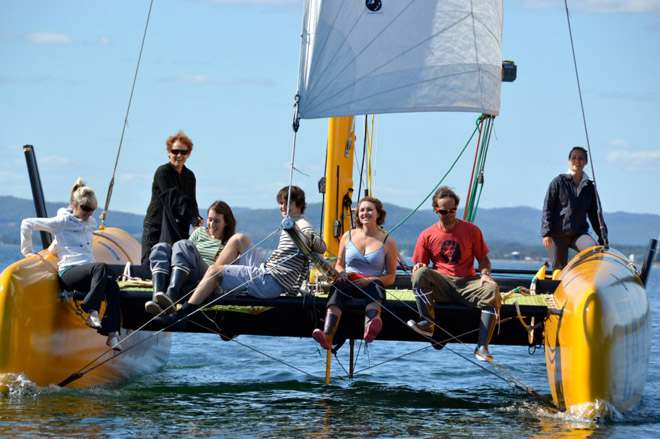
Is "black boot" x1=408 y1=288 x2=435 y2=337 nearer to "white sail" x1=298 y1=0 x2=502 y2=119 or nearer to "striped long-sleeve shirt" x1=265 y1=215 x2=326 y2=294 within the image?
"striped long-sleeve shirt" x1=265 y1=215 x2=326 y2=294

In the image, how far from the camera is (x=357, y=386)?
10531 mm

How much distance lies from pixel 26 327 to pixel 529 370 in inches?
316

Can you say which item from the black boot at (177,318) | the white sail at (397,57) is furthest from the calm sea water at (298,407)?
the white sail at (397,57)

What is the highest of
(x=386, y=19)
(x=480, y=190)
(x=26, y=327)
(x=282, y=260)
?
(x=386, y=19)

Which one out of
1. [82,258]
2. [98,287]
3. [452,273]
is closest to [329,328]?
[452,273]

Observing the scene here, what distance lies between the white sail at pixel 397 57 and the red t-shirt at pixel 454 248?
4.60ft

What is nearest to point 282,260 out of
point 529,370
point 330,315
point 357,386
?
point 330,315

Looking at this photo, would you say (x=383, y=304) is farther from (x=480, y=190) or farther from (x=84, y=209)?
(x=480, y=190)

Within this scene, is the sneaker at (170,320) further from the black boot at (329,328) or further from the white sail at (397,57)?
the white sail at (397,57)

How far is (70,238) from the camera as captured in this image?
8242 mm

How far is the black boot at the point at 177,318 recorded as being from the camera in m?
7.99

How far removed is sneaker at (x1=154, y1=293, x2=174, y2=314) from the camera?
7.83m

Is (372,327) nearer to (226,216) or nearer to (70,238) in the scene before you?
(226,216)

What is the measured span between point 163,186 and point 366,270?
2456mm
